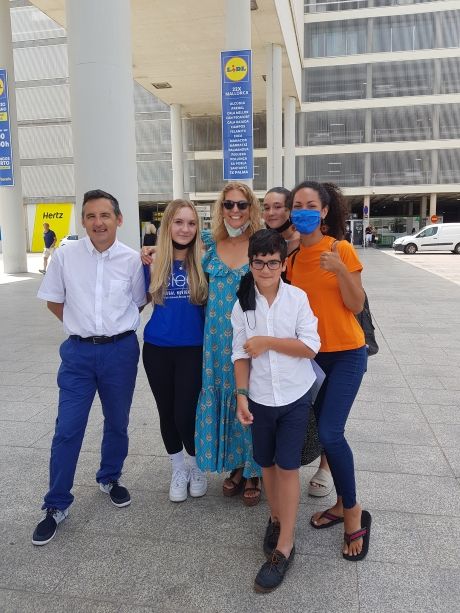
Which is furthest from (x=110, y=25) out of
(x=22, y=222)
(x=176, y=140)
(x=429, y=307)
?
(x=176, y=140)

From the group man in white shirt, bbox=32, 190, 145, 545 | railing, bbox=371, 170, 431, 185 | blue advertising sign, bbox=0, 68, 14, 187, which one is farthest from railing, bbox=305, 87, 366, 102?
man in white shirt, bbox=32, 190, 145, 545

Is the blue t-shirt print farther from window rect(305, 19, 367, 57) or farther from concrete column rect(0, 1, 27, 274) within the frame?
window rect(305, 19, 367, 57)

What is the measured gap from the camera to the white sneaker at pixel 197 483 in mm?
3320

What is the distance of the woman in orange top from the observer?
261cm

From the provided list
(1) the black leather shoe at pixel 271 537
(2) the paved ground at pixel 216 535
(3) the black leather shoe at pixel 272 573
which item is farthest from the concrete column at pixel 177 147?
(3) the black leather shoe at pixel 272 573

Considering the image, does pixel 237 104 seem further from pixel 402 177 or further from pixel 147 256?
pixel 402 177

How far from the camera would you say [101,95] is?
20.8 ft

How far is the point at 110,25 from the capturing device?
624 centimetres

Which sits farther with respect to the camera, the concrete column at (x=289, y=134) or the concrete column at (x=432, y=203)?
the concrete column at (x=432, y=203)

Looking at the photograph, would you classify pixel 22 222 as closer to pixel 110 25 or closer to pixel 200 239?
pixel 110 25

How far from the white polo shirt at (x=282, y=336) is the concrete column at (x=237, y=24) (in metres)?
9.52

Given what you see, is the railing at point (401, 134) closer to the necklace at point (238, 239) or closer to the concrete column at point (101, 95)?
the concrete column at point (101, 95)

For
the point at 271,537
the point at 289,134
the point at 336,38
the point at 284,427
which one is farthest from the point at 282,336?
the point at 336,38

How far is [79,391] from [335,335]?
4.85 feet
